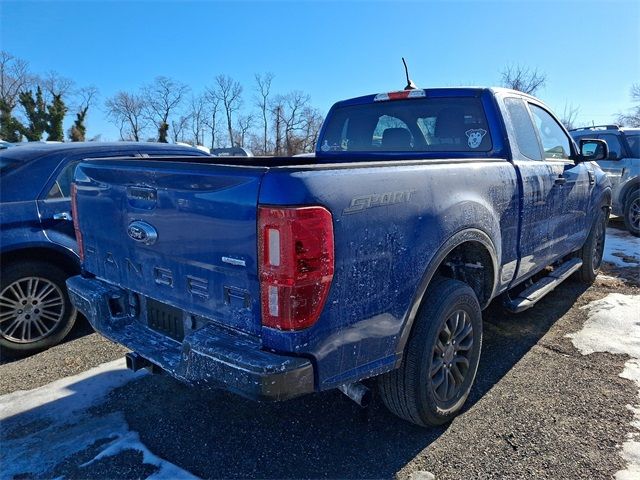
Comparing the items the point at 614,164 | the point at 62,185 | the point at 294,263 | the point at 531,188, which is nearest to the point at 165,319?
the point at 294,263

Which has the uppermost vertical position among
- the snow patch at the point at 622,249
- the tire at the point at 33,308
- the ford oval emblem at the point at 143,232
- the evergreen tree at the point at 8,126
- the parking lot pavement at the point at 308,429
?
the evergreen tree at the point at 8,126

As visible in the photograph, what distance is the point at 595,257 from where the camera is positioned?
18.5 feet

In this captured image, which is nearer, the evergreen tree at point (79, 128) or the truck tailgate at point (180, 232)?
the truck tailgate at point (180, 232)

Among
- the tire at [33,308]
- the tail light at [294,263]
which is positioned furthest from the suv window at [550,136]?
the tire at [33,308]

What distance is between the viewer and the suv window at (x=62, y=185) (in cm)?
407

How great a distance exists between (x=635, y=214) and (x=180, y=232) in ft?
31.0

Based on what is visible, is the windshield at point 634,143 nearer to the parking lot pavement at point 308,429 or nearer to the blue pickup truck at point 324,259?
the blue pickup truck at point 324,259

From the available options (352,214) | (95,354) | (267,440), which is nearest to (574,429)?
(267,440)

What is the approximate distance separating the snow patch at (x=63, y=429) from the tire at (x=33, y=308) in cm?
74

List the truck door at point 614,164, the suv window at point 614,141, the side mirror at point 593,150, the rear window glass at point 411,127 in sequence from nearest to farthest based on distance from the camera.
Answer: the rear window glass at point 411,127
the side mirror at point 593,150
the truck door at point 614,164
the suv window at point 614,141

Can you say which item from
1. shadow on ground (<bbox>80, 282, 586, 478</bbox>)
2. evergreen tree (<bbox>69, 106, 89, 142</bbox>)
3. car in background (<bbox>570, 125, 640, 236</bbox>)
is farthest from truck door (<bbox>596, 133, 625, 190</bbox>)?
evergreen tree (<bbox>69, 106, 89, 142</bbox>)

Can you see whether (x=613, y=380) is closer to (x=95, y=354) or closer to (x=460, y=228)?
(x=460, y=228)

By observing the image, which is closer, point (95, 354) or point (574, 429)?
point (574, 429)

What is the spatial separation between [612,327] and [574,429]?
1949mm
